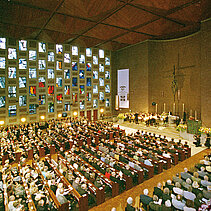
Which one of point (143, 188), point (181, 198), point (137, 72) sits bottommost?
point (143, 188)

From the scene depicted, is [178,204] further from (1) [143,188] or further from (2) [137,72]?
(2) [137,72]

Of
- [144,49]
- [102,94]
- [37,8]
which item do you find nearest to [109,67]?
[102,94]

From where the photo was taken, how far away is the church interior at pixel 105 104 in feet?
19.3

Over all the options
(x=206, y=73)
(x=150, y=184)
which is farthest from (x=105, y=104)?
(x=150, y=184)

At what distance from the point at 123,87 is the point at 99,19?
36.7ft

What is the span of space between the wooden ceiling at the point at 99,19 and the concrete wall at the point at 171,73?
62.3 inches

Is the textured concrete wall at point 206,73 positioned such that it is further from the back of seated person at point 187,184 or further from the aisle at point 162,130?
the back of seated person at point 187,184

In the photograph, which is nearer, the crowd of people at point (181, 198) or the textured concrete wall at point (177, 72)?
the crowd of people at point (181, 198)

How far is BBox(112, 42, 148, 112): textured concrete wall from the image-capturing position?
20266 millimetres

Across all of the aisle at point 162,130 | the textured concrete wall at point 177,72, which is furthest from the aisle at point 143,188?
the textured concrete wall at point 177,72

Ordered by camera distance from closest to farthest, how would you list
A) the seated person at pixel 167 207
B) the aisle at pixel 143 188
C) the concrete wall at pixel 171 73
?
the seated person at pixel 167 207 < the aisle at pixel 143 188 < the concrete wall at pixel 171 73

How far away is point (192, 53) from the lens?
656 inches

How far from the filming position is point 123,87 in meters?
23.3

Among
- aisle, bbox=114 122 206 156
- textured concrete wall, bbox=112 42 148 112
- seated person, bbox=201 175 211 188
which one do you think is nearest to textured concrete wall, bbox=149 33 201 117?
textured concrete wall, bbox=112 42 148 112
